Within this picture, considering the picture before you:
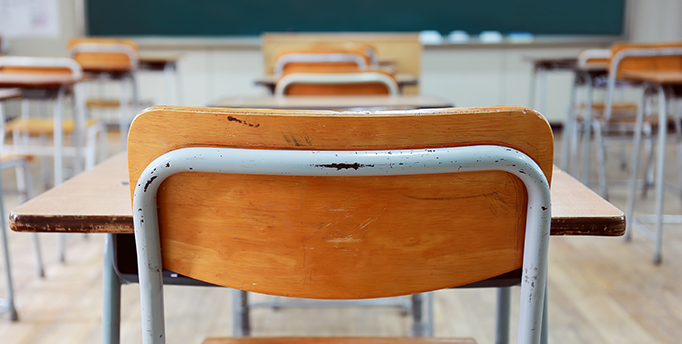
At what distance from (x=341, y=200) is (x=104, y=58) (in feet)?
13.9

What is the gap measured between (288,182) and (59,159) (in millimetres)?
2419

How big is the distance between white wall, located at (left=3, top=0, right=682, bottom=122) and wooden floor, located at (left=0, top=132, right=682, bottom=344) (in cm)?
408

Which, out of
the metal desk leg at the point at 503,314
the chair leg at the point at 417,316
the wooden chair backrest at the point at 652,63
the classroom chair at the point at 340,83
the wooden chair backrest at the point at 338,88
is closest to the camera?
the metal desk leg at the point at 503,314

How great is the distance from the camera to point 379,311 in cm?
202

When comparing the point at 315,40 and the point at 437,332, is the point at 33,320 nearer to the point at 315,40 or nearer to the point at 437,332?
the point at 437,332

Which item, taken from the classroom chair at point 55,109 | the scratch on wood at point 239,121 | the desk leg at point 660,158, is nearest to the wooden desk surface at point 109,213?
the scratch on wood at point 239,121

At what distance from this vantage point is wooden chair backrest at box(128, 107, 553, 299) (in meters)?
0.53

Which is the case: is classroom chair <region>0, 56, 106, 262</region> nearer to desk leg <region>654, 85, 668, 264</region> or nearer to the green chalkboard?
desk leg <region>654, 85, 668, 264</region>

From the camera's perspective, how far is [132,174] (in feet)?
1.91

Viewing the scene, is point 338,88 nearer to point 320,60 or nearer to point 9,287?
point 320,60

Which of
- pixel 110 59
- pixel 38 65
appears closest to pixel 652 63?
pixel 38 65

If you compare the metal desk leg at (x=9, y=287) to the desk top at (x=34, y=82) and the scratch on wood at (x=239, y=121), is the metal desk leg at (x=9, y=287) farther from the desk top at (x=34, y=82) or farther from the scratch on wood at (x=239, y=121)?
the scratch on wood at (x=239, y=121)

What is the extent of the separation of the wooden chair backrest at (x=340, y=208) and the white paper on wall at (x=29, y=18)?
659cm

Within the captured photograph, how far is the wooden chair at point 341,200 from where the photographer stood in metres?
0.53
